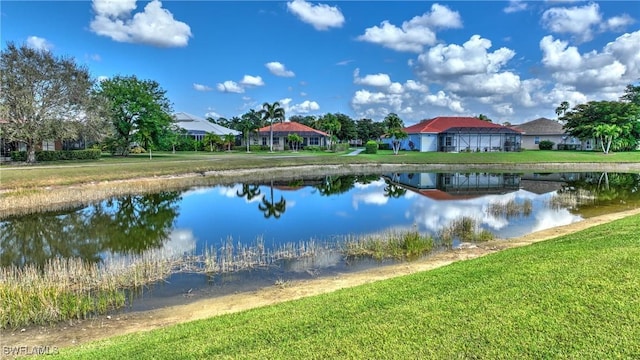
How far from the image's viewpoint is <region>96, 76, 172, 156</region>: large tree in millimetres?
47562

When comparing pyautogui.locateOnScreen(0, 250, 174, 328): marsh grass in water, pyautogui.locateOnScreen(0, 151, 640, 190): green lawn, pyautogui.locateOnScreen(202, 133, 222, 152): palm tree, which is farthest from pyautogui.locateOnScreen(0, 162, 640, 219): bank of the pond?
pyautogui.locateOnScreen(202, 133, 222, 152): palm tree

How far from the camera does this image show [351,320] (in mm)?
5758

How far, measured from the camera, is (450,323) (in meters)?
5.31

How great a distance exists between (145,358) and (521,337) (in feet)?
15.2

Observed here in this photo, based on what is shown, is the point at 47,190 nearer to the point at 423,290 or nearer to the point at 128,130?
the point at 423,290

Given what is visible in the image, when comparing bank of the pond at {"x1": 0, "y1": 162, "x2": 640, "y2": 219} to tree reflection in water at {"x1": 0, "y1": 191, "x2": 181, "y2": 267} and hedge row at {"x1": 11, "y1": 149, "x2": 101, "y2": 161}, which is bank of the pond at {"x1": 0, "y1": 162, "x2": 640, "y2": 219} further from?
hedge row at {"x1": 11, "y1": 149, "x2": 101, "y2": 161}

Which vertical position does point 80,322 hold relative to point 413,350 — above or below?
below

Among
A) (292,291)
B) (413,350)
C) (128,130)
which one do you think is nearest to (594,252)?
(413,350)

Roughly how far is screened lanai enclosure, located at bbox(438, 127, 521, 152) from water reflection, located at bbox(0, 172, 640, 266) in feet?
96.7

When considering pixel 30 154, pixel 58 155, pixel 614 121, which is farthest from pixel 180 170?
pixel 614 121

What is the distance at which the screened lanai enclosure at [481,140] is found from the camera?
60.3m

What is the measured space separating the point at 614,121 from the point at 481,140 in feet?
60.0

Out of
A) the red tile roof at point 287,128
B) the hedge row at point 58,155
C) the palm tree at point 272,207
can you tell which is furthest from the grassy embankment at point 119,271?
the red tile roof at point 287,128

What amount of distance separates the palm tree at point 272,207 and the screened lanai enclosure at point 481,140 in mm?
42533
